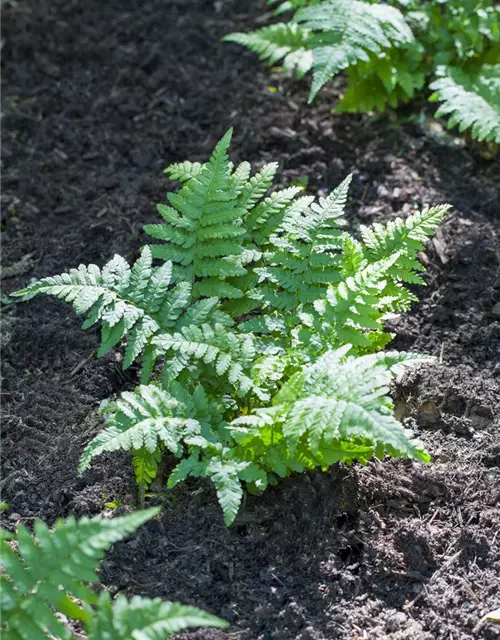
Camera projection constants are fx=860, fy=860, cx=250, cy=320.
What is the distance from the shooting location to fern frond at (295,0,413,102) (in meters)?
4.30

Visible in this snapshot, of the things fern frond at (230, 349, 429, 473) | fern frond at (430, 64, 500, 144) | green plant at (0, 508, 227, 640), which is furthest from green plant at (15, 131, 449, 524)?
fern frond at (430, 64, 500, 144)

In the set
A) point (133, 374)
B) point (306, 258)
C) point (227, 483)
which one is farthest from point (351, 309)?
point (133, 374)

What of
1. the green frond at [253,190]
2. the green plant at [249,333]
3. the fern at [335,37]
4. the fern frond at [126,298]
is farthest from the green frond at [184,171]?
the fern at [335,37]

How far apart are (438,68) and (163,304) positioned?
87.9 inches

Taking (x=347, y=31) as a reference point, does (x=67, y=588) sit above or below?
below

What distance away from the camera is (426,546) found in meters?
3.14

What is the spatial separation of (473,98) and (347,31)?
74 cm

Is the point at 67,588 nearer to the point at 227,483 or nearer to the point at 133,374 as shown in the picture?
the point at 227,483

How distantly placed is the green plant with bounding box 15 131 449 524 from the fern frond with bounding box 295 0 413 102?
0.99 m

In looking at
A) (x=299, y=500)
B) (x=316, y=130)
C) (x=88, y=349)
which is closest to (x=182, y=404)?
(x=299, y=500)

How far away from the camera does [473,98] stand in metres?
4.46

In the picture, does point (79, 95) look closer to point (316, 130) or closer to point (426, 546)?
point (316, 130)

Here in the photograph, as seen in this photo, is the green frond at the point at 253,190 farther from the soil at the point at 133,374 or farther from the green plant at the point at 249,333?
the soil at the point at 133,374

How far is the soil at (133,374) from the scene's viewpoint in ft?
10.00
